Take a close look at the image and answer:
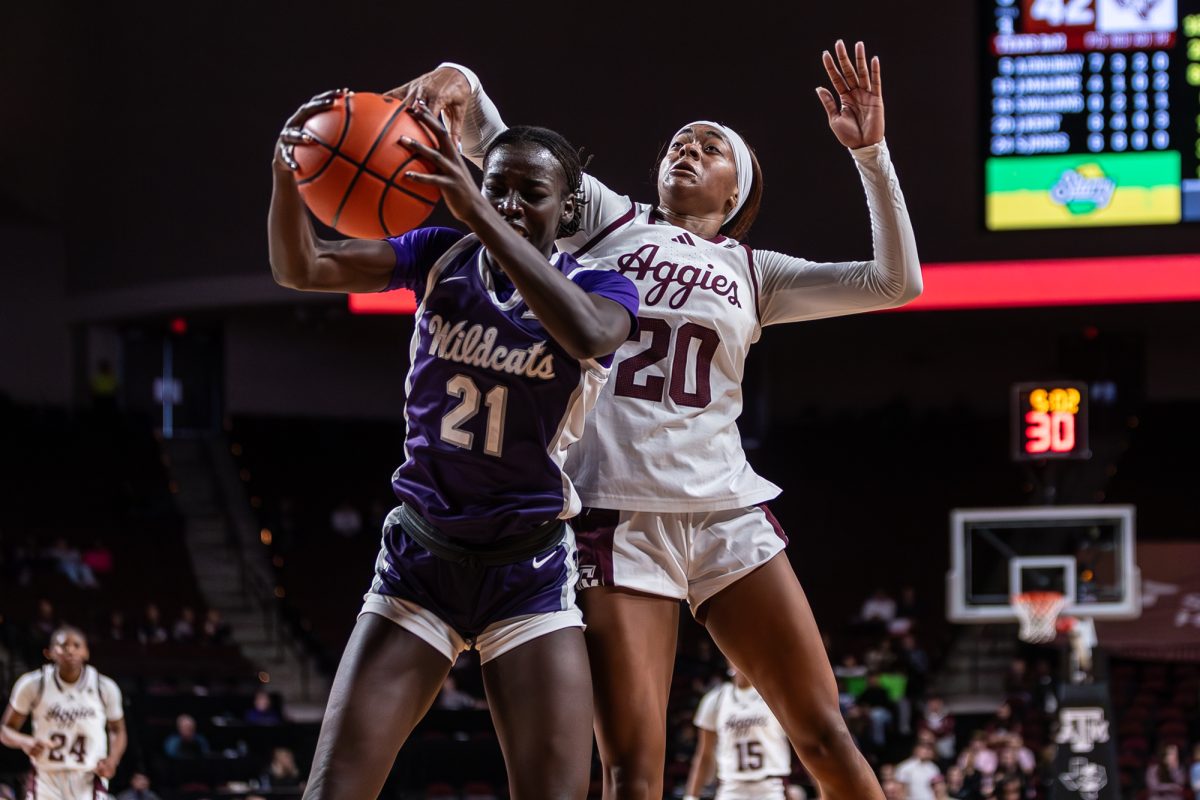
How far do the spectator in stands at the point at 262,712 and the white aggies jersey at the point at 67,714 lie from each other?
418 centimetres

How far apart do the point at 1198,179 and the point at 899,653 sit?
670cm

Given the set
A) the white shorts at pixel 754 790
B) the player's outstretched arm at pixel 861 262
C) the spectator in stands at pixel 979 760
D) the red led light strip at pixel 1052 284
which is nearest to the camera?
the player's outstretched arm at pixel 861 262

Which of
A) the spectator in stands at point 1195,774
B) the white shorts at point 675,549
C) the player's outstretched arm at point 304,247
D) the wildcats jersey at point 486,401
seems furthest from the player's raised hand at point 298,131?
the spectator in stands at point 1195,774

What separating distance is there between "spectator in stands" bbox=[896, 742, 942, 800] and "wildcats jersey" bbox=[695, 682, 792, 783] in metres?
3.34

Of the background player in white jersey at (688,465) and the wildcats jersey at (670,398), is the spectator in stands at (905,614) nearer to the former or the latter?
the background player in white jersey at (688,465)

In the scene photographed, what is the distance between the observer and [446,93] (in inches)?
159

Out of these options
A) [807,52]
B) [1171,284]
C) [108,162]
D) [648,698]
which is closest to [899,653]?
[1171,284]

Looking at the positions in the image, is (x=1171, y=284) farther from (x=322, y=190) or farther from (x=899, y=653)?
(x=322, y=190)

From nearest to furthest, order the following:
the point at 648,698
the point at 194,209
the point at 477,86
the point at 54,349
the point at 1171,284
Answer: the point at 648,698, the point at 477,86, the point at 1171,284, the point at 194,209, the point at 54,349

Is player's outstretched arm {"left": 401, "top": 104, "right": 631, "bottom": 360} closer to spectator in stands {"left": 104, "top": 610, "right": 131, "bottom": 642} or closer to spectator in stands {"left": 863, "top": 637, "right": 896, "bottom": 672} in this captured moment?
spectator in stands {"left": 863, "top": 637, "right": 896, "bottom": 672}

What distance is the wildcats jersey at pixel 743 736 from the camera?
9.54 metres

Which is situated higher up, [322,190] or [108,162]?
[108,162]

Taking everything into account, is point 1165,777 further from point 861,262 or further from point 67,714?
point 861,262

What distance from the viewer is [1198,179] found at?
12.5 metres
